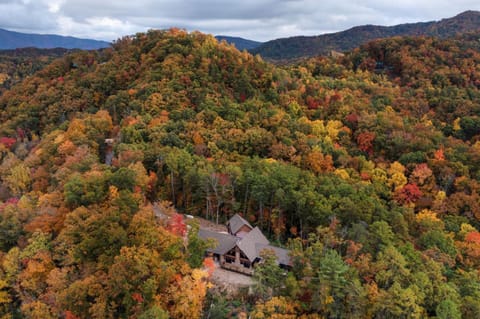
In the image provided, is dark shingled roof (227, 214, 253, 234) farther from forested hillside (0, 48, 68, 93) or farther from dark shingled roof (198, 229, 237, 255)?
forested hillside (0, 48, 68, 93)

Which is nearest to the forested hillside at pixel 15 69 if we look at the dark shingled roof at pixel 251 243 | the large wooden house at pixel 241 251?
the large wooden house at pixel 241 251

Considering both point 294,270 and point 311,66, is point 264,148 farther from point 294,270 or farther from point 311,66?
point 311,66

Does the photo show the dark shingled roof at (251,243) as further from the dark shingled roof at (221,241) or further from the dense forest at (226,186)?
the dense forest at (226,186)

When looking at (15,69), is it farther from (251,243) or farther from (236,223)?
(251,243)

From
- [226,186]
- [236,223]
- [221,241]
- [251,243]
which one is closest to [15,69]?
[226,186]

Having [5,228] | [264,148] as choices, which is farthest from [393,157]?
[5,228]

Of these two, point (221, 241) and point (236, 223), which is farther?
point (236, 223)
